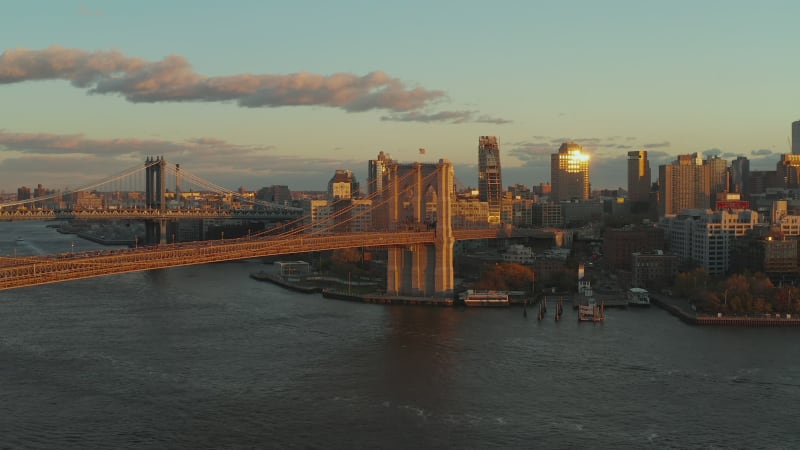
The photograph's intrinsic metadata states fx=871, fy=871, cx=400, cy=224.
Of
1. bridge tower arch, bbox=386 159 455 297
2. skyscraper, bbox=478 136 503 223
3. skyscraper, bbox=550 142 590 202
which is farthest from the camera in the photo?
skyscraper, bbox=550 142 590 202

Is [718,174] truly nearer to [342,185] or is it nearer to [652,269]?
[342,185]

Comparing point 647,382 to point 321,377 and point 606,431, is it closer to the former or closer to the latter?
point 606,431

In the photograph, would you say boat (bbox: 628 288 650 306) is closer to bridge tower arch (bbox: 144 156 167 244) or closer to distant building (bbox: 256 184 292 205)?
bridge tower arch (bbox: 144 156 167 244)

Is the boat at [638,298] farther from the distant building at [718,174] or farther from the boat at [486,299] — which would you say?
the distant building at [718,174]

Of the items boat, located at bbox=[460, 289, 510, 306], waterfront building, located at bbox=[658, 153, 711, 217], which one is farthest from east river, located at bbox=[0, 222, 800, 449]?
waterfront building, located at bbox=[658, 153, 711, 217]

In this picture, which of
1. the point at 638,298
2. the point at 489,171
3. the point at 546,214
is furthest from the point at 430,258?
the point at 546,214
